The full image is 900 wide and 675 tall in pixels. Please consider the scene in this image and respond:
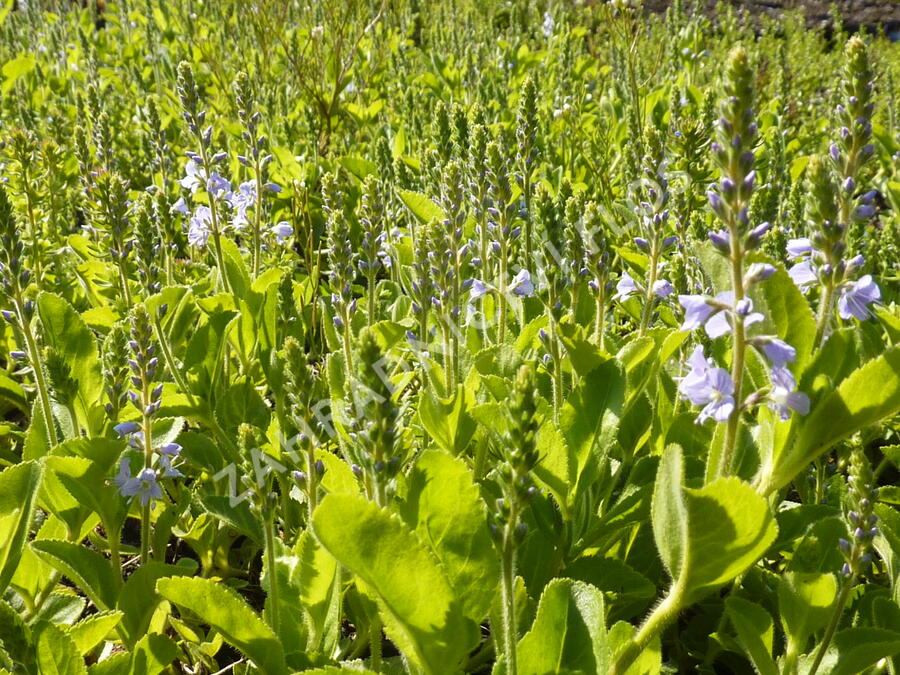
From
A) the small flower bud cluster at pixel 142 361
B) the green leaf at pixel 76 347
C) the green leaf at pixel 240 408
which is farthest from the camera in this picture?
the green leaf at pixel 240 408

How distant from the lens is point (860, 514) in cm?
175

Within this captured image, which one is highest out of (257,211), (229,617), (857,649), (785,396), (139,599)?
(785,396)

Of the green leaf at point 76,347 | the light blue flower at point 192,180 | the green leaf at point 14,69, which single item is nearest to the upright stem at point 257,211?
the light blue flower at point 192,180

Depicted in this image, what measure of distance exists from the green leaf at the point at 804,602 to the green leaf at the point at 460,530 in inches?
26.8

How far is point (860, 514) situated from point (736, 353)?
0.60m

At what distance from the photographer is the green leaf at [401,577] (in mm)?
1329

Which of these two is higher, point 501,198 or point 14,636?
point 501,198

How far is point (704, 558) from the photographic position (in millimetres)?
1424

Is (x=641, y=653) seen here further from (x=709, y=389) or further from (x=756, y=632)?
(x=709, y=389)

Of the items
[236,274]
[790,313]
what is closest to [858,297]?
[790,313]

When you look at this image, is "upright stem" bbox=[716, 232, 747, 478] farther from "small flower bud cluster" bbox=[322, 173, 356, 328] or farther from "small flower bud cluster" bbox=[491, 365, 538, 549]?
"small flower bud cluster" bbox=[322, 173, 356, 328]

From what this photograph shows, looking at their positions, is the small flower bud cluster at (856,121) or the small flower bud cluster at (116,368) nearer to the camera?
the small flower bud cluster at (856,121)

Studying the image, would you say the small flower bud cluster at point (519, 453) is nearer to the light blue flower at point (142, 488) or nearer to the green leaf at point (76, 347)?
the light blue flower at point (142, 488)

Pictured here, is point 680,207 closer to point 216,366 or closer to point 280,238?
point 216,366
